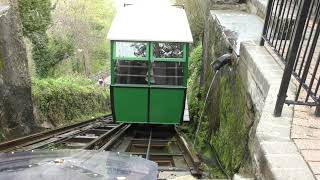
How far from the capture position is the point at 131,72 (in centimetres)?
974

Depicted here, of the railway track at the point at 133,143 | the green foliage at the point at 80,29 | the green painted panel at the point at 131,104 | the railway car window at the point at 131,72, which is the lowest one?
the green foliage at the point at 80,29

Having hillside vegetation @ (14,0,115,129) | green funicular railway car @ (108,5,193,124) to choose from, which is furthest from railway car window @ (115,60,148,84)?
hillside vegetation @ (14,0,115,129)

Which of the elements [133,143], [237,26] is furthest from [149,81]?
[237,26]

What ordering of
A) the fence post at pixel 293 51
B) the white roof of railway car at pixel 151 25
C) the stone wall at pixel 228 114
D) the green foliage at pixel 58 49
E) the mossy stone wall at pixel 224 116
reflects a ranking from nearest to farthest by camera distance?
the fence post at pixel 293 51, the stone wall at pixel 228 114, the mossy stone wall at pixel 224 116, the white roof of railway car at pixel 151 25, the green foliage at pixel 58 49

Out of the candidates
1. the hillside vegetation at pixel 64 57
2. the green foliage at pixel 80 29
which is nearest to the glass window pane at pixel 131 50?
the hillside vegetation at pixel 64 57

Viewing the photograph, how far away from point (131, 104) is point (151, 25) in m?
1.98

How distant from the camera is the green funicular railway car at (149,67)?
945 centimetres

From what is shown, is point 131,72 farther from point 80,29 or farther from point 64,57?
point 80,29

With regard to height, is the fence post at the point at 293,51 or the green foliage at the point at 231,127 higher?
the fence post at the point at 293,51

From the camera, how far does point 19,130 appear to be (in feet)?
38.1

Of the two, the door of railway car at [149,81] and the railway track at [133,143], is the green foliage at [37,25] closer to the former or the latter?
the railway track at [133,143]

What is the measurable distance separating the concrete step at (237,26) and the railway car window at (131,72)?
6.56 feet

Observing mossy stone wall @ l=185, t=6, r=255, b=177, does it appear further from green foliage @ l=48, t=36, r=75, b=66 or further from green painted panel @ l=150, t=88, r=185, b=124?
green foliage @ l=48, t=36, r=75, b=66

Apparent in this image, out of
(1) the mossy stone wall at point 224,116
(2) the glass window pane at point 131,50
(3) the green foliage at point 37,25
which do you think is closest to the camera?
(1) the mossy stone wall at point 224,116
